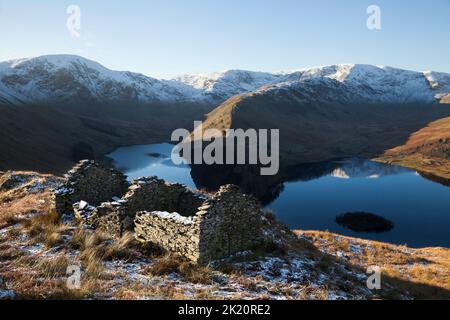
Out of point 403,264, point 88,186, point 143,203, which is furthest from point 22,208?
point 403,264

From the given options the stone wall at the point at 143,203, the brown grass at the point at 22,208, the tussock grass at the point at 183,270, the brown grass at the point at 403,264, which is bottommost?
the brown grass at the point at 403,264

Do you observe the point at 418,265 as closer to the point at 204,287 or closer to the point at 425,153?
the point at 204,287

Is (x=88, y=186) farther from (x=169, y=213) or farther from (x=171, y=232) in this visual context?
(x=171, y=232)

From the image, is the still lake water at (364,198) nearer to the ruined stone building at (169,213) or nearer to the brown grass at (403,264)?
the brown grass at (403,264)

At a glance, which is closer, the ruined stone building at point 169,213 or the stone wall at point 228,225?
the stone wall at point 228,225

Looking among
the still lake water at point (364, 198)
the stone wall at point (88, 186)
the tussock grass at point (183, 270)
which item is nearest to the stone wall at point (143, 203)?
the stone wall at point (88, 186)
